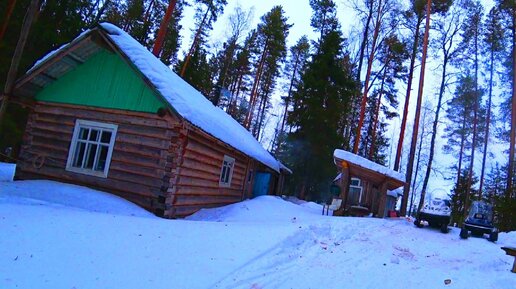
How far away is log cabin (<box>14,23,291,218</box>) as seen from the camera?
1026 centimetres

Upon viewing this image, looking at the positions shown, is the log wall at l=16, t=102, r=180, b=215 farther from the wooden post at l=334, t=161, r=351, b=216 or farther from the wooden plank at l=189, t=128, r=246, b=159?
the wooden post at l=334, t=161, r=351, b=216

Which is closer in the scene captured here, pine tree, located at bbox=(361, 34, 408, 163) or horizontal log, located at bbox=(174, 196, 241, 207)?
horizontal log, located at bbox=(174, 196, 241, 207)

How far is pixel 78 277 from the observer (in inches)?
172

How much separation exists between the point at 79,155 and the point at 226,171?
18.2 ft

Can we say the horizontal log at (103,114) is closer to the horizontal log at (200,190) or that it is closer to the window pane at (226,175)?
the horizontal log at (200,190)

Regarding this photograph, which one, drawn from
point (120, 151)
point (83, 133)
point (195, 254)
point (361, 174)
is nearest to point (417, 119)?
point (361, 174)

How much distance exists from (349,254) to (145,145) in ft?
21.5

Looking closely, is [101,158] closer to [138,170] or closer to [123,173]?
[123,173]

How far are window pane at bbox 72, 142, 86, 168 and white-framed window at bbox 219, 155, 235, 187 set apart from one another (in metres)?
4.89

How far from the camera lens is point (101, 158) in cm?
1138

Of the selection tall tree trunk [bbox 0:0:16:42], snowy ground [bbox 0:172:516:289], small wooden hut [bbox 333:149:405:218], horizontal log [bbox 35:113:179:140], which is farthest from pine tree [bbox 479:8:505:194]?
tall tree trunk [bbox 0:0:16:42]

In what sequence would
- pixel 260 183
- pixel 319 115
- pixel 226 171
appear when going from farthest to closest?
1. pixel 319 115
2. pixel 260 183
3. pixel 226 171

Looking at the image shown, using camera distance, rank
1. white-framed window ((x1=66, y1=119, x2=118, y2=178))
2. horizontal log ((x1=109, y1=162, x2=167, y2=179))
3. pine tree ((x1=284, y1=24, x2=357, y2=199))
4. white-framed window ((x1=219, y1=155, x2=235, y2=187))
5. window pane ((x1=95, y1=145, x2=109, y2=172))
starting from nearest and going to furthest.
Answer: horizontal log ((x1=109, y1=162, x2=167, y2=179)), white-framed window ((x1=66, y1=119, x2=118, y2=178)), window pane ((x1=95, y1=145, x2=109, y2=172)), white-framed window ((x1=219, y1=155, x2=235, y2=187)), pine tree ((x1=284, y1=24, x2=357, y2=199))

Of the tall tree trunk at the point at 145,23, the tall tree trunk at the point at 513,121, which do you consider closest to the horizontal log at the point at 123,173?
the tall tree trunk at the point at 513,121
